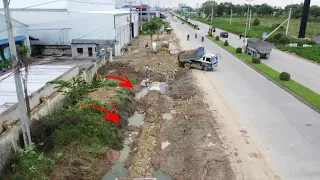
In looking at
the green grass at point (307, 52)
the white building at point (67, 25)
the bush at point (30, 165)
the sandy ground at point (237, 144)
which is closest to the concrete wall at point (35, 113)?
the bush at point (30, 165)

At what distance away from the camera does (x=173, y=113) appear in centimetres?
1789

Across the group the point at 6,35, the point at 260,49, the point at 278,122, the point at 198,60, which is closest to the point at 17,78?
the point at 278,122

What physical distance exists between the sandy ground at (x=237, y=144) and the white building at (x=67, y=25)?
18897 millimetres

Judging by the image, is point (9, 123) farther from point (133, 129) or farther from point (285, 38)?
point (285, 38)

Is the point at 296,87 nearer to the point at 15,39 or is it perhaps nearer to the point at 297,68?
the point at 297,68

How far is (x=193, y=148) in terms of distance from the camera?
12.9m

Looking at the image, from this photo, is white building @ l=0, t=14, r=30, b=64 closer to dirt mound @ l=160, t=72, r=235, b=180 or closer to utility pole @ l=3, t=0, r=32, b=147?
utility pole @ l=3, t=0, r=32, b=147

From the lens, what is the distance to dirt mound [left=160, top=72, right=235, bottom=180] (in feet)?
36.9

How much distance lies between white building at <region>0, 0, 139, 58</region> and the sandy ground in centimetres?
1890

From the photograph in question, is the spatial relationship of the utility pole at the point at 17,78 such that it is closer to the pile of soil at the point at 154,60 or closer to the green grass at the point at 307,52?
the pile of soil at the point at 154,60

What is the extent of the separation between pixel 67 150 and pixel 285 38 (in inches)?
1783

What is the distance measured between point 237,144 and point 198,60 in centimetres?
1549

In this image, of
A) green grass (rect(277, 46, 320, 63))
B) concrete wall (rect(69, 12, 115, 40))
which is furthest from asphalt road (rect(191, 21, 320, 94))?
concrete wall (rect(69, 12, 115, 40))

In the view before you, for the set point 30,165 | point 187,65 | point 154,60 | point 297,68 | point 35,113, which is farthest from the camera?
point 154,60
